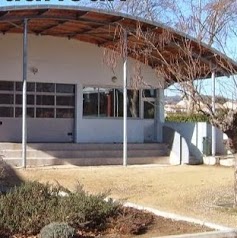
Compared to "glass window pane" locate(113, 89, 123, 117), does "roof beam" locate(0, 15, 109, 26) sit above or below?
above

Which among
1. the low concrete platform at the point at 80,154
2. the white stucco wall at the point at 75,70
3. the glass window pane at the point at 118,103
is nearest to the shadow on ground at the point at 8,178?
the low concrete platform at the point at 80,154

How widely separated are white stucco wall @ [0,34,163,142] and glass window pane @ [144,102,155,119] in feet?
2.19

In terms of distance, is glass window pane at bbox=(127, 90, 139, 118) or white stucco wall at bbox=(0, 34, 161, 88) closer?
white stucco wall at bbox=(0, 34, 161, 88)

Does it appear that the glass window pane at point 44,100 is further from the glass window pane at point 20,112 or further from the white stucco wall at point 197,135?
the white stucco wall at point 197,135

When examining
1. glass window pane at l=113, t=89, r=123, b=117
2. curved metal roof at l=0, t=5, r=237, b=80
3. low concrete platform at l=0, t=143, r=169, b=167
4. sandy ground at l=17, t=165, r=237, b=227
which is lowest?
sandy ground at l=17, t=165, r=237, b=227

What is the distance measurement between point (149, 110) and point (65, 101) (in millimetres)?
4477

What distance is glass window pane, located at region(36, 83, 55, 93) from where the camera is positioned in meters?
24.0

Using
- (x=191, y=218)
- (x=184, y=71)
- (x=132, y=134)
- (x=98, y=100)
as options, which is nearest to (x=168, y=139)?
(x=132, y=134)

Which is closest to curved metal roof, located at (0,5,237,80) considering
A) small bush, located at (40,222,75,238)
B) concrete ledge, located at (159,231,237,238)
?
concrete ledge, located at (159,231,237,238)

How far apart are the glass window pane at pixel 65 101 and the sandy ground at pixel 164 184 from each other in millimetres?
5048

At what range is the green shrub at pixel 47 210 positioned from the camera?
28.0 feet

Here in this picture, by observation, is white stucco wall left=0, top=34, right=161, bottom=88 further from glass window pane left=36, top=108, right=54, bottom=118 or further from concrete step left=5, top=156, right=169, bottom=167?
concrete step left=5, top=156, right=169, bottom=167

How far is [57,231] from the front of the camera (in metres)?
7.80

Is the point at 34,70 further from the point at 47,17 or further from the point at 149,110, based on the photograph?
the point at 149,110
